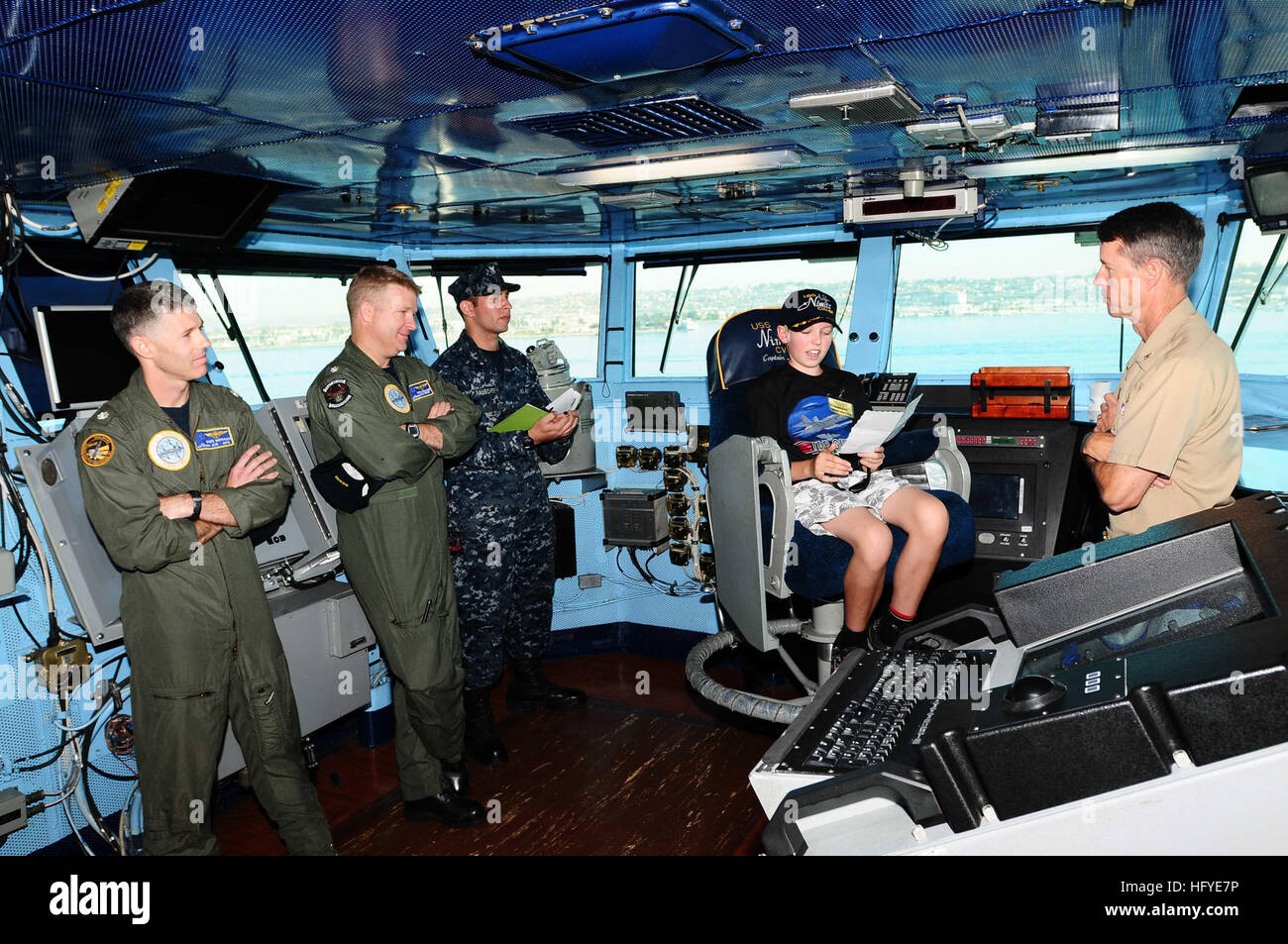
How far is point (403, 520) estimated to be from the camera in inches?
111

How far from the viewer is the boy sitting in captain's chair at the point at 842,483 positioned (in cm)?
303

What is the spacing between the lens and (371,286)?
2.87m

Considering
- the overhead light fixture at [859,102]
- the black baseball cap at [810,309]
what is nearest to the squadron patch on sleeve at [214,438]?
the overhead light fixture at [859,102]

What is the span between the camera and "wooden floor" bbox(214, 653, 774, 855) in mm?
2916

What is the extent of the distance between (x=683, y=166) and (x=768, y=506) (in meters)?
1.19

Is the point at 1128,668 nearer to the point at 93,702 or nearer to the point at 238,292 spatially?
the point at 93,702

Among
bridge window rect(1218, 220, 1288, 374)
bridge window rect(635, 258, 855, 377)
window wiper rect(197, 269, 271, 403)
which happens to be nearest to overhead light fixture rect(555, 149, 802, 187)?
window wiper rect(197, 269, 271, 403)

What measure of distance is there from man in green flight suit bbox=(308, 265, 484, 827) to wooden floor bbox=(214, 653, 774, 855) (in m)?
0.17

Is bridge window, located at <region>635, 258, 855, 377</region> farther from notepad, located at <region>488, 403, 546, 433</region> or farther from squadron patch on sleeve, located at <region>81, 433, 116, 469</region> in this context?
squadron patch on sleeve, located at <region>81, 433, 116, 469</region>

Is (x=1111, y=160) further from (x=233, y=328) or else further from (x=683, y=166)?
(x=233, y=328)

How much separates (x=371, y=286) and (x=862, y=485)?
179 cm

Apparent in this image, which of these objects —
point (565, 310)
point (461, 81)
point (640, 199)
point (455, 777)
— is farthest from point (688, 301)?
point (461, 81)

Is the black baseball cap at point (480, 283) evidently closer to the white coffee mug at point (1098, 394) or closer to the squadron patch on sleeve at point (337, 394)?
the squadron patch on sleeve at point (337, 394)

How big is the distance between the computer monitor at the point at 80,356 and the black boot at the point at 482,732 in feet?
5.40
